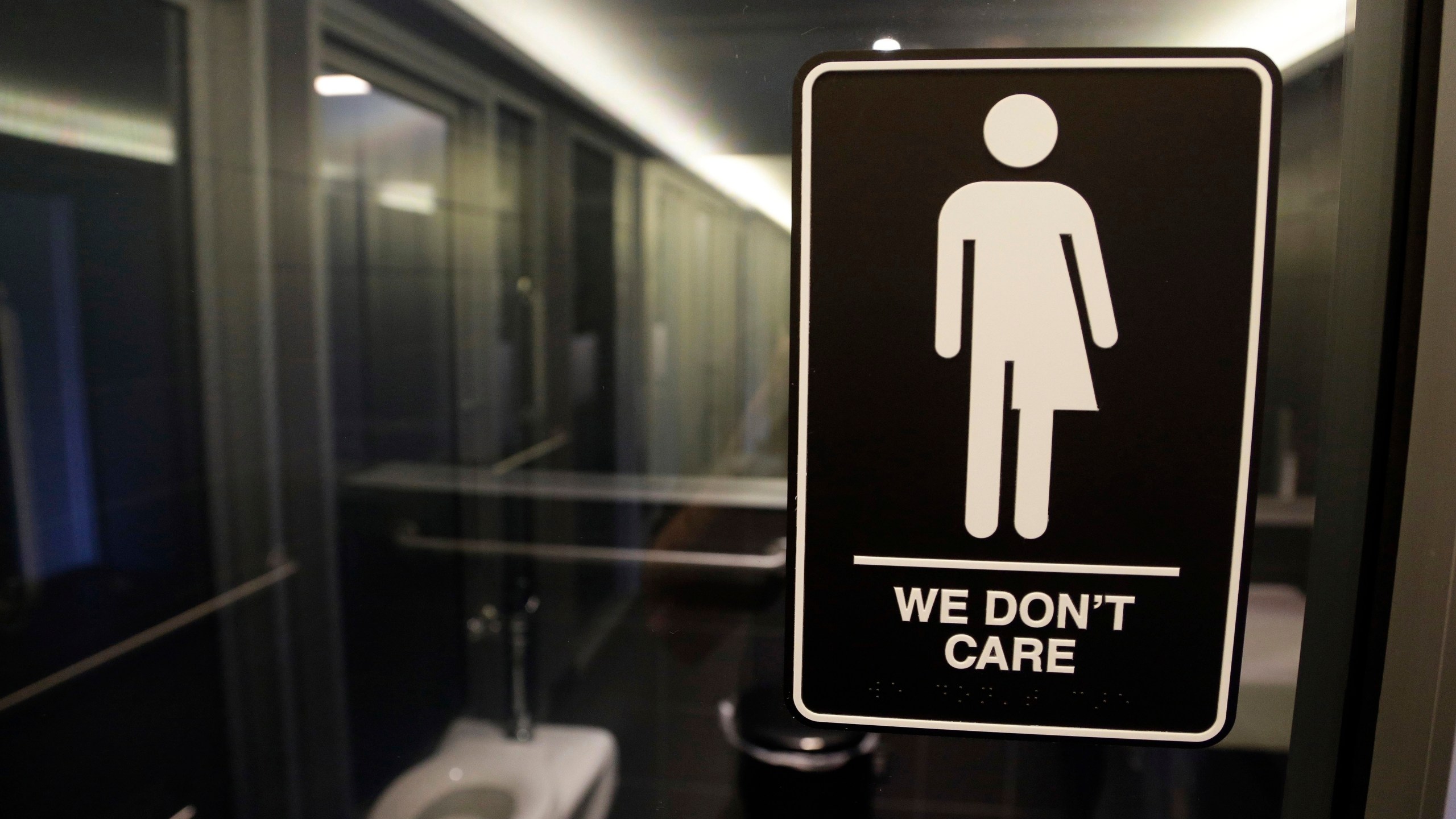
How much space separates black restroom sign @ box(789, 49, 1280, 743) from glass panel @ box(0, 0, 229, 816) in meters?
1.06

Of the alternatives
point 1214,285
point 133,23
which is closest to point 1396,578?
point 1214,285

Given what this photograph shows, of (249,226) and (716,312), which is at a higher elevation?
(249,226)

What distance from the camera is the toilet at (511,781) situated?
172 cm

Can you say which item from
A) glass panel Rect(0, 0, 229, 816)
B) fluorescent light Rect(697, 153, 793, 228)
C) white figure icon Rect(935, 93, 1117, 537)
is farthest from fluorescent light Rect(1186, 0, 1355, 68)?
glass panel Rect(0, 0, 229, 816)

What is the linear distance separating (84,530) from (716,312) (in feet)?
4.34

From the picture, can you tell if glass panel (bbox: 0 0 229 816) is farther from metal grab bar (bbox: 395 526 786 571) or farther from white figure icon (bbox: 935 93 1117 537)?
white figure icon (bbox: 935 93 1117 537)

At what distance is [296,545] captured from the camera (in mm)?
1882

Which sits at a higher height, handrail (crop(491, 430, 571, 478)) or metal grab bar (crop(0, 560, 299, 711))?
handrail (crop(491, 430, 571, 478))

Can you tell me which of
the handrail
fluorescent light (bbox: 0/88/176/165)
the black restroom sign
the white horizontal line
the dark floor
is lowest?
the dark floor

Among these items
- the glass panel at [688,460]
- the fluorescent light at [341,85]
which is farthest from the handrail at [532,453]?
the fluorescent light at [341,85]

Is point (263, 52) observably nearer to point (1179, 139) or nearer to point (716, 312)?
point (716, 312)

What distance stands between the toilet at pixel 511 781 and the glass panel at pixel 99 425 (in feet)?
1.18

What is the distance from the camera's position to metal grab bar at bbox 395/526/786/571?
6.67ft

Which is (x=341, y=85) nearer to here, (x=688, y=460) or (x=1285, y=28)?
(x=688, y=460)
